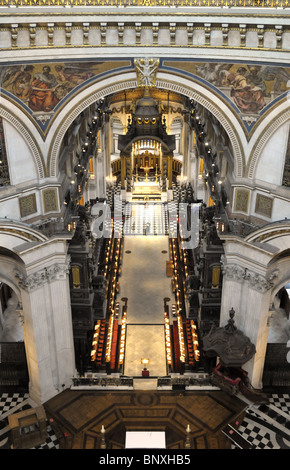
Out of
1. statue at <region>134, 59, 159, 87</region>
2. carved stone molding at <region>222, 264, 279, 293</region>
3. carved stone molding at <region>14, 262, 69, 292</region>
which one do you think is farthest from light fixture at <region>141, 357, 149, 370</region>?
statue at <region>134, 59, 159, 87</region>

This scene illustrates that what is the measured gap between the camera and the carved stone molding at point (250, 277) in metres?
17.4

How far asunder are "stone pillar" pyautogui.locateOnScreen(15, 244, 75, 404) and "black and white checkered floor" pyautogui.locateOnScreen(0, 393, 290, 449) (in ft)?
3.09

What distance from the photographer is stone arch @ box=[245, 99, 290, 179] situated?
15.9 metres

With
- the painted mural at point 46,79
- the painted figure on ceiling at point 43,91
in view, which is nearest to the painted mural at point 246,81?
the painted mural at point 46,79

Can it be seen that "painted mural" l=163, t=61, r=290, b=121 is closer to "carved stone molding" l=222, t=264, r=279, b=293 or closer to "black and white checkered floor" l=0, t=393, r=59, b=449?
"carved stone molding" l=222, t=264, r=279, b=293

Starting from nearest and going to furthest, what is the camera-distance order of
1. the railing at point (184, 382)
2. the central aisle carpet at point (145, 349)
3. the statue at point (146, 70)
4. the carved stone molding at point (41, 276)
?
the statue at point (146, 70) → the carved stone molding at point (41, 276) → the railing at point (184, 382) → the central aisle carpet at point (145, 349)

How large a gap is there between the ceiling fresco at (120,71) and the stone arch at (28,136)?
41cm

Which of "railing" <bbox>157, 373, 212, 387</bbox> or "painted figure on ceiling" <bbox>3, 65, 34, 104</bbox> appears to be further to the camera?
"railing" <bbox>157, 373, 212, 387</bbox>

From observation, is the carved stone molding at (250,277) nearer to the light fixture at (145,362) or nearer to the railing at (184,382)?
the railing at (184,382)

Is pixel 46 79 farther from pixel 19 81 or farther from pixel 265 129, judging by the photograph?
pixel 265 129

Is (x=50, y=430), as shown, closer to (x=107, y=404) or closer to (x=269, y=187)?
(x=107, y=404)

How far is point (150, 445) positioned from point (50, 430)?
3.64 m

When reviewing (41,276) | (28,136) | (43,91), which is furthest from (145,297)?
(43,91)

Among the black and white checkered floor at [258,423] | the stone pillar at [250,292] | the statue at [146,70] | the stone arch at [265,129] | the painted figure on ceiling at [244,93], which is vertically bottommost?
the black and white checkered floor at [258,423]
